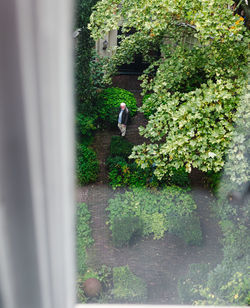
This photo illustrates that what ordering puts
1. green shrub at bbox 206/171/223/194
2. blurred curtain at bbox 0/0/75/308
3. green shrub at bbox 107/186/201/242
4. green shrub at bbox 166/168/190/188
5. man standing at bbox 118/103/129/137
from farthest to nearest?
man standing at bbox 118/103/129/137 < green shrub at bbox 166/168/190/188 < green shrub at bbox 206/171/223/194 < green shrub at bbox 107/186/201/242 < blurred curtain at bbox 0/0/75/308

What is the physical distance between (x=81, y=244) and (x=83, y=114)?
1.55 meters

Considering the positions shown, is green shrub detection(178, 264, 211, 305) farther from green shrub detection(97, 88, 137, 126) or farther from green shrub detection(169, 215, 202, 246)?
green shrub detection(97, 88, 137, 126)

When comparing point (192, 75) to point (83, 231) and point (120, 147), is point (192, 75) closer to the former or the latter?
point (120, 147)

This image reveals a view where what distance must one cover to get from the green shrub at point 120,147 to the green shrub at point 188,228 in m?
0.86

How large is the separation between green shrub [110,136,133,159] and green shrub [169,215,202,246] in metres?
0.86

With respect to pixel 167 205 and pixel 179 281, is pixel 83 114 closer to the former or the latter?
pixel 167 205

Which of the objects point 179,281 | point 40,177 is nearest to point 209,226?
point 179,281

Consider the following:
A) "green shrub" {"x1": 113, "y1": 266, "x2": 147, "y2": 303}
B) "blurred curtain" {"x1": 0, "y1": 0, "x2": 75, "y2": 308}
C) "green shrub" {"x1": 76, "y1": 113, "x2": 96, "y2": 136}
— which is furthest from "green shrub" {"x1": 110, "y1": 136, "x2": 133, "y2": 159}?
"blurred curtain" {"x1": 0, "y1": 0, "x2": 75, "y2": 308}

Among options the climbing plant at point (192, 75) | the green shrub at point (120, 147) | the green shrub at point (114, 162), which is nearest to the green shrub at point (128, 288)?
the climbing plant at point (192, 75)

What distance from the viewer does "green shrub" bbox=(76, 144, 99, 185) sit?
2.82 meters

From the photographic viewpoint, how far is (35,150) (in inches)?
9.6

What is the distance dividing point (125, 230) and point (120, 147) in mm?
964

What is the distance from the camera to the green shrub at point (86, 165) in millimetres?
2822

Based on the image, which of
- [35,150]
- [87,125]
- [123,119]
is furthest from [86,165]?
[35,150]
